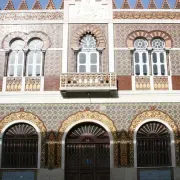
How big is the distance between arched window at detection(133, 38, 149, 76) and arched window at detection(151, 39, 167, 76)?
0.37 m

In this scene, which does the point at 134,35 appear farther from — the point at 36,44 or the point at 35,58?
the point at 35,58

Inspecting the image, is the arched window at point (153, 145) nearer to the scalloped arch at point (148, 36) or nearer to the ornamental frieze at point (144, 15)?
the scalloped arch at point (148, 36)

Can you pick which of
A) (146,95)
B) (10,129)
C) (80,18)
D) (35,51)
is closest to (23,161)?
(10,129)

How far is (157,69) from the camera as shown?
18.2 metres

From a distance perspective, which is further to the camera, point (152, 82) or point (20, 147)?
point (152, 82)

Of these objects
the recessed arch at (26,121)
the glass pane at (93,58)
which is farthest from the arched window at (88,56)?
the recessed arch at (26,121)

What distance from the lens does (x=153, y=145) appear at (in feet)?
56.4

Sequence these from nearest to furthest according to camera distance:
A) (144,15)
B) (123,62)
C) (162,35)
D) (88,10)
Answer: (123,62)
(162,35)
(144,15)
(88,10)

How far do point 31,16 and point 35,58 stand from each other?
2.34 meters

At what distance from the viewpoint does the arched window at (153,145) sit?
16969mm

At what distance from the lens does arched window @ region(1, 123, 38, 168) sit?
16.9 m

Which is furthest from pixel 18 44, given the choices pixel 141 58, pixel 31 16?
pixel 141 58

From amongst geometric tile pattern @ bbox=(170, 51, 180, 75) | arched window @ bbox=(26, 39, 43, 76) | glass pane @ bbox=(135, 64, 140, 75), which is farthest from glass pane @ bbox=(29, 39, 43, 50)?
geometric tile pattern @ bbox=(170, 51, 180, 75)

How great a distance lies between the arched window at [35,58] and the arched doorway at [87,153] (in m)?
3.59
